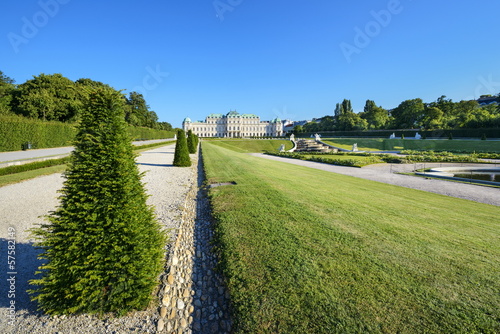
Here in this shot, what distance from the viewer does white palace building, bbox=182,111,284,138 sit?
4638 inches

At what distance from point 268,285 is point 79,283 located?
6.44ft

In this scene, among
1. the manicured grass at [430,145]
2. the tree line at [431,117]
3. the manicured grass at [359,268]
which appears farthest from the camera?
the tree line at [431,117]

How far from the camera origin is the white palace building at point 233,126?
117812 millimetres

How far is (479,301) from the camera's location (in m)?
2.31

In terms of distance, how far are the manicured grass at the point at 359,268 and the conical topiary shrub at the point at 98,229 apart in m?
1.22

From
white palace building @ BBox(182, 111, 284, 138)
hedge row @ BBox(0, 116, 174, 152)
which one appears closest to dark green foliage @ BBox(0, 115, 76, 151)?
hedge row @ BBox(0, 116, 174, 152)

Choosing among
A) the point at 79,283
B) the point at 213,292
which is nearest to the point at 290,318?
the point at 213,292

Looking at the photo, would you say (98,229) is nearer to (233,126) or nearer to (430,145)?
(430,145)

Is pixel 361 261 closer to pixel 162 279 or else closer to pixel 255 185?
pixel 162 279

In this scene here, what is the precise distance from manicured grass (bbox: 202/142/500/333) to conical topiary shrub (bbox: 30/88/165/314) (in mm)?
1224

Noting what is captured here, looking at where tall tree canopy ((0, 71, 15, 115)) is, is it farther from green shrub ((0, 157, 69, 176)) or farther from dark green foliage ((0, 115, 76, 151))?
green shrub ((0, 157, 69, 176))

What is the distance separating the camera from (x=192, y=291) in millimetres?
2949

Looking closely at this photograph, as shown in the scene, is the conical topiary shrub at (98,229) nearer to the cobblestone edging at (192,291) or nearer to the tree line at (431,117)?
the cobblestone edging at (192,291)

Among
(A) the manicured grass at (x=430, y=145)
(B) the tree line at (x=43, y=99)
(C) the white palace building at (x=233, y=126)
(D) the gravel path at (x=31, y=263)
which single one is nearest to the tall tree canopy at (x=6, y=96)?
(B) the tree line at (x=43, y=99)
